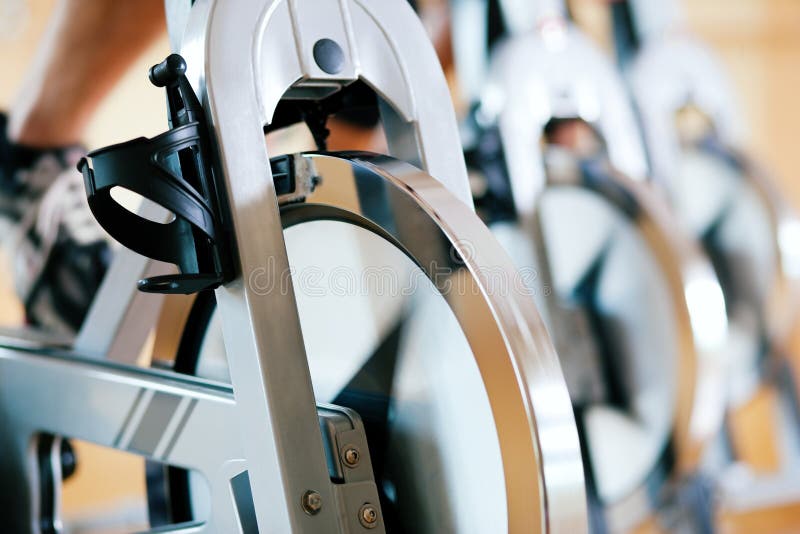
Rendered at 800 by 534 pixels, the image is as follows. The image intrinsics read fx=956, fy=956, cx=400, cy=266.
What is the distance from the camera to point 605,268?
1615mm

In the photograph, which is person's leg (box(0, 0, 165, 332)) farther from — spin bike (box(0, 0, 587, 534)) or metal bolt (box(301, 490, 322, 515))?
metal bolt (box(301, 490, 322, 515))

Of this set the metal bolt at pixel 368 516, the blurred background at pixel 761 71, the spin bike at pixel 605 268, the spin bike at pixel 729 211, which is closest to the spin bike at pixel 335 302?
the metal bolt at pixel 368 516

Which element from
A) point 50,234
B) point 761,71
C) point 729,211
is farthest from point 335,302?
point 761,71

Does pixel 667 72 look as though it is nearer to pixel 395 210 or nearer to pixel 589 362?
pixel 589 362

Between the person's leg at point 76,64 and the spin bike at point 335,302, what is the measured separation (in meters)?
0.70

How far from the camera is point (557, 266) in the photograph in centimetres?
167

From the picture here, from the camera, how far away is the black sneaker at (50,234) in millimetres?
1463

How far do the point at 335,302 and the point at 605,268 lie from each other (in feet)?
3.07

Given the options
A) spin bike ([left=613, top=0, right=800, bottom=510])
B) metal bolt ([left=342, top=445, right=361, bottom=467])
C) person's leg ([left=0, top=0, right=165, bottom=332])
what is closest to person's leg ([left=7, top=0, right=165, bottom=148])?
person's leg ([left=0, top=0, right=165, bottom=332])

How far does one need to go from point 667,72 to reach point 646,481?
0.93 metres

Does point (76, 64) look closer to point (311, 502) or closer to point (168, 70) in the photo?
point (168, 70)

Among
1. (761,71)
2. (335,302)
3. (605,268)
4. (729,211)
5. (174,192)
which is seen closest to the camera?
(174,192)

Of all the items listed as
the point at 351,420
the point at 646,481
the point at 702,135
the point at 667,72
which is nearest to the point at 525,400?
the point at 351,420

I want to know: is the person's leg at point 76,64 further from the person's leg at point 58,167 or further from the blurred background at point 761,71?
the blurred background at point 761,71
